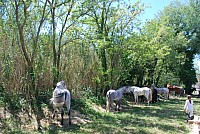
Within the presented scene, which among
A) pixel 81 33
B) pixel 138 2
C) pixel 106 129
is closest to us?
pixel 106 129

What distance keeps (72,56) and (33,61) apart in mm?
3107

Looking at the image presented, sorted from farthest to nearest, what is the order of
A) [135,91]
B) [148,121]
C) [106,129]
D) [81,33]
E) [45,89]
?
1. [135,91]
2. [81,33]
3. [45,89]
4. [148,121]
5. [106,129]

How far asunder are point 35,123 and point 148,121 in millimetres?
3896

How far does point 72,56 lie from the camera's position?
1067 centimetres

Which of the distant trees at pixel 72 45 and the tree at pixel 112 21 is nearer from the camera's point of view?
the distant trees at pixel 72 45

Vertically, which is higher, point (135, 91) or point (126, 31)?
point (126, 31)

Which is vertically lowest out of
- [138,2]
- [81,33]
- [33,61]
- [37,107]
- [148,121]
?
[148,121]

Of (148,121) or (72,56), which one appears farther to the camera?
(72,56)

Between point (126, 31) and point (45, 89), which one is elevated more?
point (126, 31)

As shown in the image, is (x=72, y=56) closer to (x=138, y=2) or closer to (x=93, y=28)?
(x=93, y=28)

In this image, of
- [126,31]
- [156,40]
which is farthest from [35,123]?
[156,40]

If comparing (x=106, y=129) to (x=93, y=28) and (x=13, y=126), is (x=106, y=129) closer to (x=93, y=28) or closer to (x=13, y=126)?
(x=13, y=126)

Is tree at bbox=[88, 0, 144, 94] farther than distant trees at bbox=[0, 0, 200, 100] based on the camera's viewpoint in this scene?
Yes

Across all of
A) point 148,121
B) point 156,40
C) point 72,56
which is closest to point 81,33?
point 72,56
